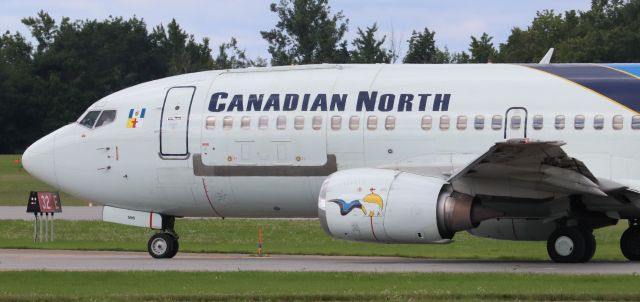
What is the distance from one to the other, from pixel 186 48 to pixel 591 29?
1161 inches

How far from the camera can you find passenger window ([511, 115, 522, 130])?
83.8 feet

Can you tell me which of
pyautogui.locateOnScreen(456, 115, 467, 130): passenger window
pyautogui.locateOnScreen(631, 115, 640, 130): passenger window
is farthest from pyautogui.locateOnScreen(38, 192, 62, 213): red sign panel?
pyautogui.locateOnScreen(631, 115, 640, 130): passenger window

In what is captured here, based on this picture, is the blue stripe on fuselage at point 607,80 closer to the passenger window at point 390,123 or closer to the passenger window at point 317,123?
the passenger window at point 390,123

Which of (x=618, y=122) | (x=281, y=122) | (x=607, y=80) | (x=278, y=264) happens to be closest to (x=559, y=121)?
(x=618, y=122)

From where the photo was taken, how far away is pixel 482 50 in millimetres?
85875

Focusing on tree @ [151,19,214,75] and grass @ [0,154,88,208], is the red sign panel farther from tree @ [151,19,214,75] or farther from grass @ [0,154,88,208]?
tree @ [151,19,214,75]

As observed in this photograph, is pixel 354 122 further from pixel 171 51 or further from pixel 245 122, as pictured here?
pixel 171 51

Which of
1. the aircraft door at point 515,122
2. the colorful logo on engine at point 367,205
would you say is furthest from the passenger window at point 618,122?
the colorful logo on engine at point 367,205

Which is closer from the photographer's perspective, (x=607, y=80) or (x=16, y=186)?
(x=607, y=80)

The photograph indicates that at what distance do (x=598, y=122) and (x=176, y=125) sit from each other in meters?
8.57

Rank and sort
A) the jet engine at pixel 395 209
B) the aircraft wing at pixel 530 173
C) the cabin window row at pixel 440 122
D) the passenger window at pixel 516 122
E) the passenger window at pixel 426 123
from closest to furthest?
1. the aircraft wing at pixel 530 173
2. the jet engine at pixel 395 209
3. the cabin window row at pixel 440 122
4. the passenger window at pixel 516 122
5. the passenger window at pixel 426 123

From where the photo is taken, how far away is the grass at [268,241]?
101ft

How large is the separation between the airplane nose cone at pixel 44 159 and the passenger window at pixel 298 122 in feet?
18.1

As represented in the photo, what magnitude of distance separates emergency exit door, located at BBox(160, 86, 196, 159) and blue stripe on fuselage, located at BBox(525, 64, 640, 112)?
7.29 m
